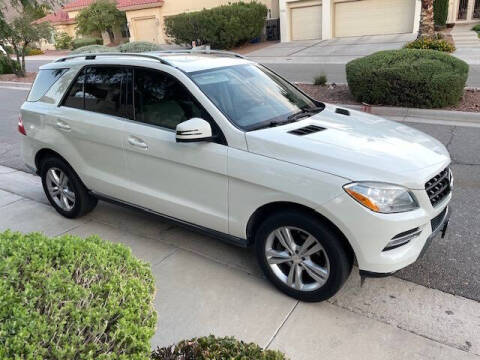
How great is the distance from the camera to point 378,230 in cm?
274

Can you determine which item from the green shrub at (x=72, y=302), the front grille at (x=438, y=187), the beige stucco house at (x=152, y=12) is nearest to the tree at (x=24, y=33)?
the beige stucco house at (x=152, y=12)

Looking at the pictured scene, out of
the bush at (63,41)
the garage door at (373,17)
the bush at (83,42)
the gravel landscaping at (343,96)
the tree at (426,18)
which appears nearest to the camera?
the gravel landscaping at (343,96)

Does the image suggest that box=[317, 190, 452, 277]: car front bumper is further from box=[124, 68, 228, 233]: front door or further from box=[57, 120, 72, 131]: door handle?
box=[57, 120, 72, 131]: door handle

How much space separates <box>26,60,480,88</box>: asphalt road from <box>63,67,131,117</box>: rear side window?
920 cm

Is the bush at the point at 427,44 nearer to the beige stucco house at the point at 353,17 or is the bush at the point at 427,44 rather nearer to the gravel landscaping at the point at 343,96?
the gravel landscaping at the point at 343,96

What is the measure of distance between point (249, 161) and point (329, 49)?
19060 mm

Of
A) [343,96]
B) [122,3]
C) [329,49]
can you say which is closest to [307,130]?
[343,96]

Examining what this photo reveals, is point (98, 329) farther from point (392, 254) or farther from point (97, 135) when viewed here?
point (97, 135)

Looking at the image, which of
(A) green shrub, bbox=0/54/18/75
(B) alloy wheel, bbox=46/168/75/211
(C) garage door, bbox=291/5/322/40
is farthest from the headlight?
(C) garage door, bbox=291/5/322/40

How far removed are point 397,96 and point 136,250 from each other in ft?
20.5

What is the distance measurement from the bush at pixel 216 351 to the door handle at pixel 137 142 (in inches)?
81.8

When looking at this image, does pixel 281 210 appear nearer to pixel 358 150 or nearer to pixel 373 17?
pixel 358 150

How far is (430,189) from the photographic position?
2.95 m

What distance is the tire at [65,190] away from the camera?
4609 millimetres
